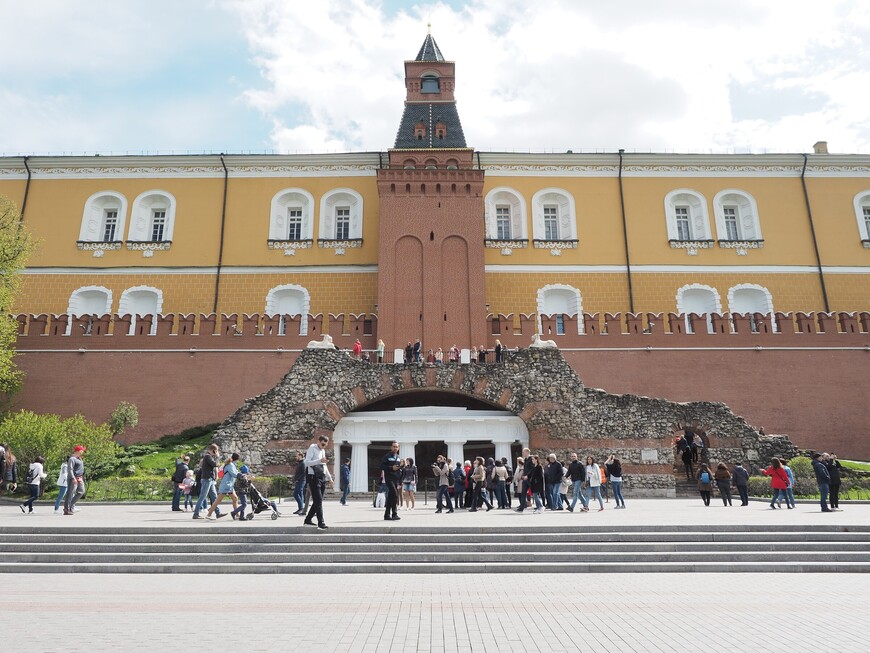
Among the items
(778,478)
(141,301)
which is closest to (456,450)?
(778,478)

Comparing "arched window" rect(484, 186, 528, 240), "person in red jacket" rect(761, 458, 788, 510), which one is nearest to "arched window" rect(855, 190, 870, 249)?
"arched window" rect(484, 186, 528, 240)

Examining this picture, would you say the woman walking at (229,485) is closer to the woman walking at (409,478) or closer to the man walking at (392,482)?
the man walking at (392,482)

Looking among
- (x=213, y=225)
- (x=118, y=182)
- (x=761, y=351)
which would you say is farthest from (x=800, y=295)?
(x=118, y=182)

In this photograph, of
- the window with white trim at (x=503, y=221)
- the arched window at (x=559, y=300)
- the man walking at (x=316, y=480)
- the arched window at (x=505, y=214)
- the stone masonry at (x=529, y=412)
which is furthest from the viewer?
the window with white trim at (x=503, y=221)

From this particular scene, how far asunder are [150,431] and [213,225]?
12.1 m

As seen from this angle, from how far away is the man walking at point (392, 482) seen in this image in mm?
10938

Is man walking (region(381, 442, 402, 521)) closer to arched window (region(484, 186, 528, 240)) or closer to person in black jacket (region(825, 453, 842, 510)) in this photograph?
person in black jacket (region(825, 453, 842, 510))

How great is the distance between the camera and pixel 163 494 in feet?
53.0

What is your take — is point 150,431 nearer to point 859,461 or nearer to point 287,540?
point 287,540

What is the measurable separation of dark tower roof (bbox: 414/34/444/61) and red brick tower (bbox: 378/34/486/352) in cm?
627

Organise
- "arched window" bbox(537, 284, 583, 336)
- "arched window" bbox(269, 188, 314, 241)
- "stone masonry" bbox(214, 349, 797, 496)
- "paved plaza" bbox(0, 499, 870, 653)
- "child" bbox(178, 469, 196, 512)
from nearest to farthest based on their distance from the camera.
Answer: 1. "paved plaza" bbox(0, 499, 870, 653)
2. "child" bbox(178, 469, 196, 512)
3. "stone masonry" bbox(214, 349, 797, 496)
4. "arched window" bbox(537, 284, 583, 336)
5. "arched window" bbox(269, 188, 314, 241)

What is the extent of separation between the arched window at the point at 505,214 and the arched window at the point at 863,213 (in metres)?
15.9

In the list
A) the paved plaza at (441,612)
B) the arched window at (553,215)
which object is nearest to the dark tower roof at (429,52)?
the arched window at (553,215)

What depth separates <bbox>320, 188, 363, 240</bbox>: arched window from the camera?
3080 cm
